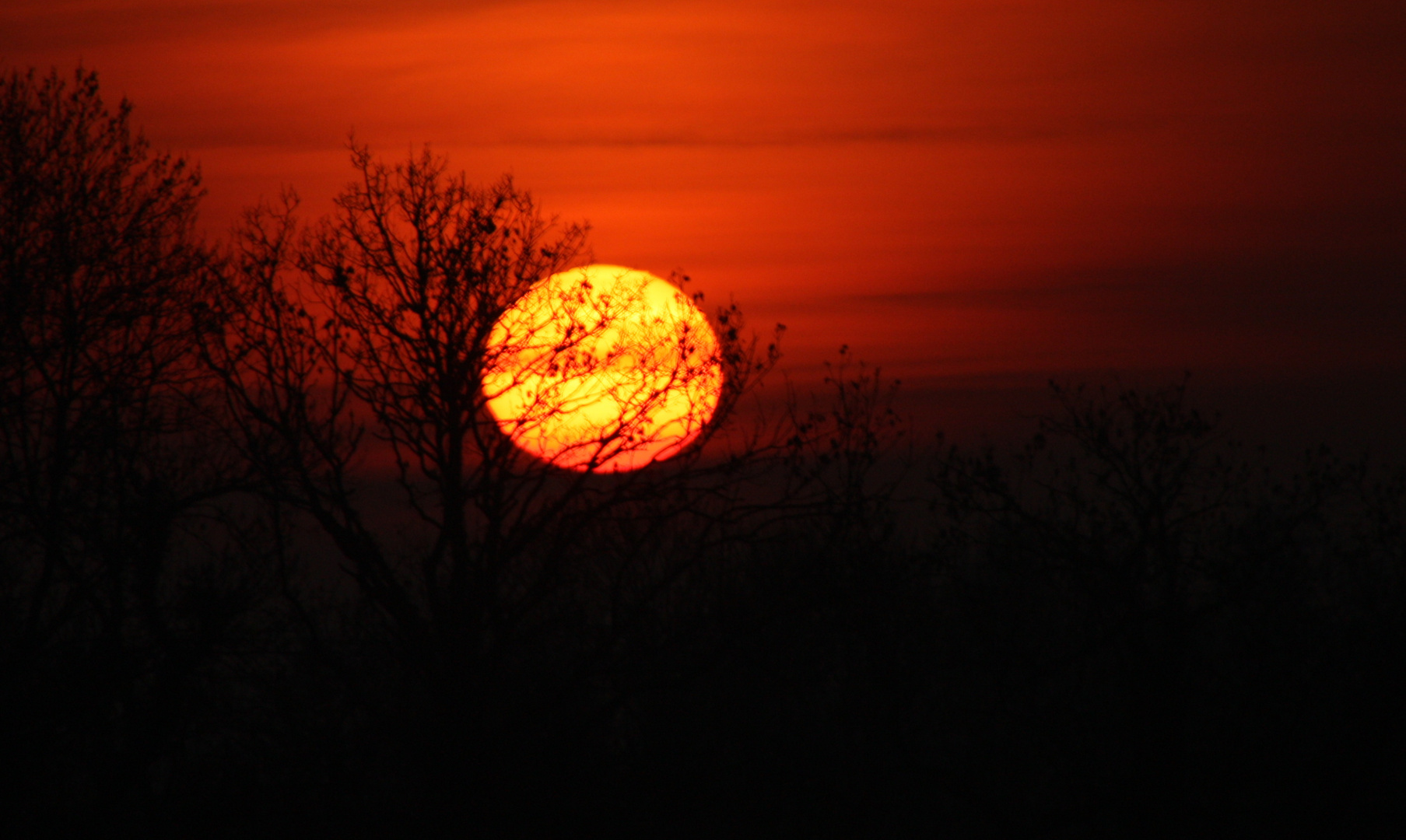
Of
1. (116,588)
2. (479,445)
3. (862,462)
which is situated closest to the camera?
(116,588)

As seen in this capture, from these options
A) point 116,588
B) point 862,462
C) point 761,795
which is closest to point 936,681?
point 761,795

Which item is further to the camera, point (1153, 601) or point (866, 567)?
point (1153, 601)

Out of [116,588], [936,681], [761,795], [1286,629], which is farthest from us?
[936,681]

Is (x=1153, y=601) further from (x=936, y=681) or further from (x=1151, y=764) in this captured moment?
(x=936, y=681)

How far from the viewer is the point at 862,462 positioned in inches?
773

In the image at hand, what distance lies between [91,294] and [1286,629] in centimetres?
1744

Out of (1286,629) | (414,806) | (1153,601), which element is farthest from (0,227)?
(1286,629)

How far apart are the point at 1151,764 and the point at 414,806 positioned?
9.88 meters

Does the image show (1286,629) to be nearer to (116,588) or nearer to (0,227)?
(116,588)

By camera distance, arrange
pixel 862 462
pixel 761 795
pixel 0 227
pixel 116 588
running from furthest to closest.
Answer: pixel 761 795, pixel 862 462, pixel 116 588, pixel 0 227

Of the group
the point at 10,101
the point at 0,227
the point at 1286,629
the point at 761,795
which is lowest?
the point at 761,795

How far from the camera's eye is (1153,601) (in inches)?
840

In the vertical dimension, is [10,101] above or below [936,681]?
above

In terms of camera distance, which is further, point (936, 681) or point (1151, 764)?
point (936, 681)
